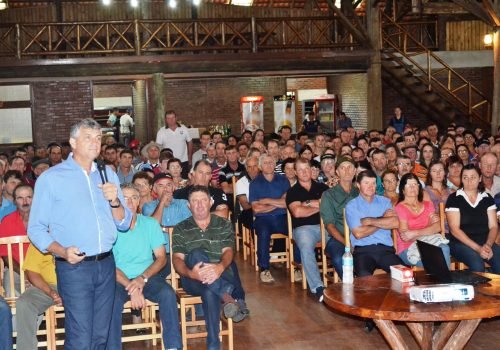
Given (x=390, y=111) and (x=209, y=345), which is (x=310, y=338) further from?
(x=390, y=111)

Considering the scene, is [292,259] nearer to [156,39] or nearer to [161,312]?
[161,312]

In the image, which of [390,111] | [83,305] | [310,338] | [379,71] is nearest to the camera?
[83,305]

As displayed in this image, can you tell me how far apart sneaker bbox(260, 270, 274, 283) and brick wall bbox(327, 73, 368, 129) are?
10409 mm

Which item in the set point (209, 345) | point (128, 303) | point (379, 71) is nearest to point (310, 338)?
point (209, 345)

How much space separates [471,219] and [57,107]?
13.5 metres

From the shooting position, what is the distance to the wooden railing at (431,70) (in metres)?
17.6

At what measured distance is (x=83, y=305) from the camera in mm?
4387

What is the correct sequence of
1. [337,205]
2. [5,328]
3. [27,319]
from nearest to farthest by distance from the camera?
[5,328] < [27,319] < [337,205]

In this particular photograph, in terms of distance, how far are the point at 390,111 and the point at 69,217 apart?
16289 millimetres

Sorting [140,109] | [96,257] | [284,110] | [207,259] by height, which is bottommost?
[207,259]

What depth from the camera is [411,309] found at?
14.6ft

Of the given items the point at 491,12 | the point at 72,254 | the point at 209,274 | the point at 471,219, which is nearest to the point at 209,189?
the point at 209,274

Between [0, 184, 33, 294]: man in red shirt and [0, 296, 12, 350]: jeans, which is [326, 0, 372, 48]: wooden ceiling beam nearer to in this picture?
A: [0, 184, 33, 294]: man in red shirt

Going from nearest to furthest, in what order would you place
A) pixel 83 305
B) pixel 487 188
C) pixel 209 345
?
pixel 83 305 → pixel 209 345 → pixel 487 188
